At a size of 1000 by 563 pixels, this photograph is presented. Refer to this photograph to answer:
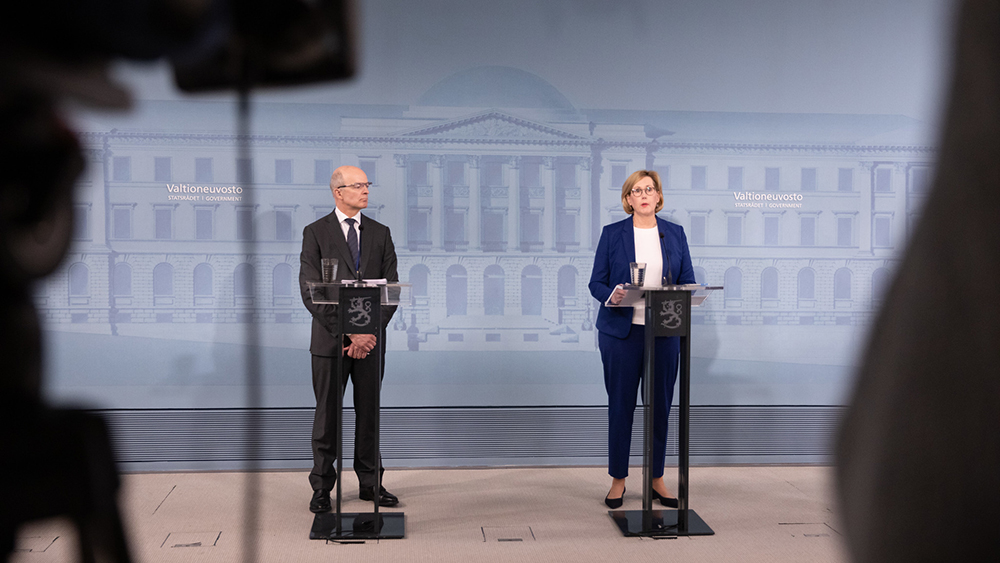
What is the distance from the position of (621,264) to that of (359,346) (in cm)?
135

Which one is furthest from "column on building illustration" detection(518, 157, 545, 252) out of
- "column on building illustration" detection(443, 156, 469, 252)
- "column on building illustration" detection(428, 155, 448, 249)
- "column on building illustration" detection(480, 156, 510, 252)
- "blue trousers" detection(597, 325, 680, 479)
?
"blue trousers" detection(597, 325, 680, 479)

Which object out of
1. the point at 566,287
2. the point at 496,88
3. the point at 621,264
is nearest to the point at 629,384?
the point at 621,264

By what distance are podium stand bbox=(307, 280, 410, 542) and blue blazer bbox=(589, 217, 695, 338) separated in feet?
3.50

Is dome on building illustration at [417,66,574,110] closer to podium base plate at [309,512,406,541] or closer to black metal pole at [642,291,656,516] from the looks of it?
black metal pole at [642,291,656,516]

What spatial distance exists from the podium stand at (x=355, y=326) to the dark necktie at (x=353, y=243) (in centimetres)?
29

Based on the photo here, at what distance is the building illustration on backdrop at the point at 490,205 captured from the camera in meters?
4.09

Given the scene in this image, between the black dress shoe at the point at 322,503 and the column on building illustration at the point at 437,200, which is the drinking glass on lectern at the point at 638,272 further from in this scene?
the black dress shoe at the point at 322,503

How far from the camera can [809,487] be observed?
12.6 feet

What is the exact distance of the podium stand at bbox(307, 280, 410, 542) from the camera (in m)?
2.84

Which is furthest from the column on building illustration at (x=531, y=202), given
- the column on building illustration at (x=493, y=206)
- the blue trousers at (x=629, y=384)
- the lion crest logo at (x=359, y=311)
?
the lion crest logo at (x=359, y=311)

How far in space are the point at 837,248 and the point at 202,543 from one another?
4.08 metres

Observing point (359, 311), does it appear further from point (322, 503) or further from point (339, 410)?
point (322, 503)

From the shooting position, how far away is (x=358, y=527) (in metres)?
3.03

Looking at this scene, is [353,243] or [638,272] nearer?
[638,272]
